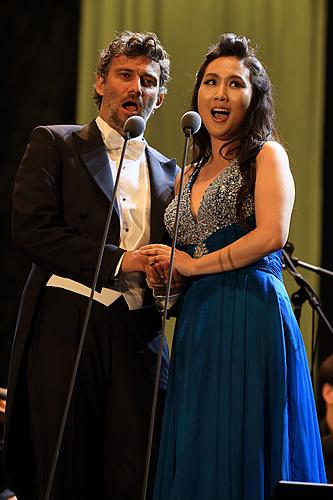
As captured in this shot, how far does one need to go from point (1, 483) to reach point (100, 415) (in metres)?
2.11

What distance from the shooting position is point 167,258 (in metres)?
2.90

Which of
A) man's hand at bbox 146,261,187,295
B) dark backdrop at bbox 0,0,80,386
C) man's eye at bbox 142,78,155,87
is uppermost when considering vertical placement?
dark backdrop at bbox 0,0,80,386

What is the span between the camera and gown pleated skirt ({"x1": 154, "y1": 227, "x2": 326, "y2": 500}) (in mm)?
2625

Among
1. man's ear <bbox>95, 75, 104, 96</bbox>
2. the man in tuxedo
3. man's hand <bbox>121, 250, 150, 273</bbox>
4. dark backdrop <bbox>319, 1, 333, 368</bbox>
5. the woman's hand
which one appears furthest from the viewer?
dark backdrop <bbox>319, 1, 333, 368</bbox>

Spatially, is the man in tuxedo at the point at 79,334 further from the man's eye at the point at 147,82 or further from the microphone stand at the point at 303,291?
the microphone stand at the point at 303,291

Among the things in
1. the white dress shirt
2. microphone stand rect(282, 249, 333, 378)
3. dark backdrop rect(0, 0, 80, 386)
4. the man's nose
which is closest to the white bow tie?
the white dress shirt

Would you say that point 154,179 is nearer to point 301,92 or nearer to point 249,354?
point 249,354

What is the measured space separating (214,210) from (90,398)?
29.0 inches

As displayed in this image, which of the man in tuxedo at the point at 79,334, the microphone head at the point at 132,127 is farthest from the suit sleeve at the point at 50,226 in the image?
the microphone head at the point at 132,127

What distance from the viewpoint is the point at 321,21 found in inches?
211

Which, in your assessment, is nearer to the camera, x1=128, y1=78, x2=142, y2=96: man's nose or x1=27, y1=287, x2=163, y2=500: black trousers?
x1=27, y1=287, x2=163, y2=500: black trousers

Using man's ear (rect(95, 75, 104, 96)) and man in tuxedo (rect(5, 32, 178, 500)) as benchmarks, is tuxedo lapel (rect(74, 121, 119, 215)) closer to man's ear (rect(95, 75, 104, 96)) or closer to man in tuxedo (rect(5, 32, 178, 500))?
man in tuxedo (rect(5, 32, 178, 500))

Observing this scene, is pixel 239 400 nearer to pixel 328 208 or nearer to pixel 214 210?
pixel 214 210

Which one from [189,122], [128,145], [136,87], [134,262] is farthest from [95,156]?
[189,122]
